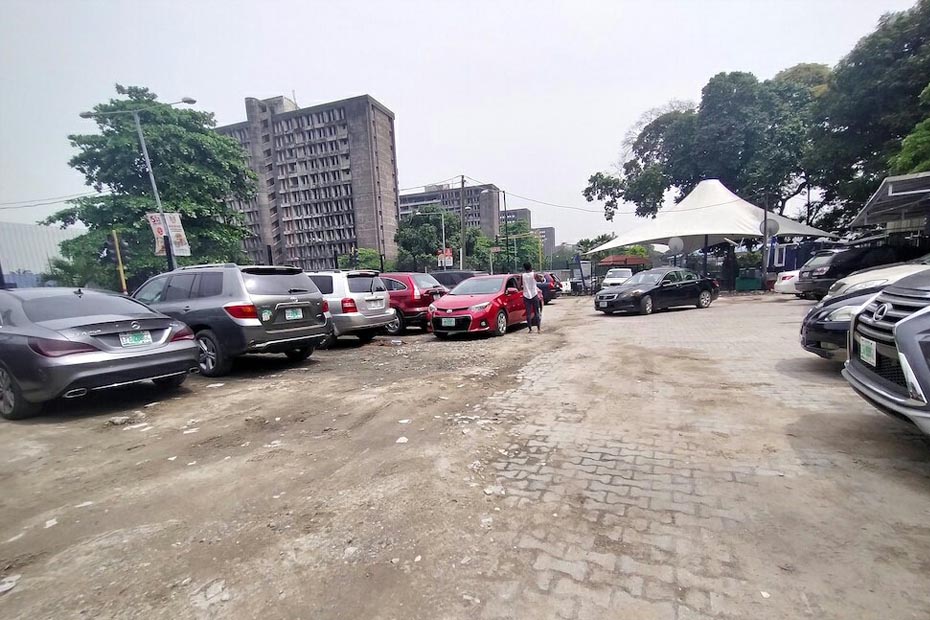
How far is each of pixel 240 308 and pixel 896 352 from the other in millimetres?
6991

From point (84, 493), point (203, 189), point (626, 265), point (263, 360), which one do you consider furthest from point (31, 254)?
point (626, 265)

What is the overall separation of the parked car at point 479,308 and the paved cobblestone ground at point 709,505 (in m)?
4.32

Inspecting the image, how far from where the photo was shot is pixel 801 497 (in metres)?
2.58

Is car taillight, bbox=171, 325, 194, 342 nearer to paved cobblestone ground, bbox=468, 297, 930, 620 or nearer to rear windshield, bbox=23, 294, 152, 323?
rear windshield, bbox=23, 294, 152, 323

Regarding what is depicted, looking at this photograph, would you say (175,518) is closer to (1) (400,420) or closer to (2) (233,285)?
(1) (400,420)

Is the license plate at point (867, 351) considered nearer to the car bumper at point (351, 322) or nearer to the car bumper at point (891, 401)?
the car bumper at point (891, 401)

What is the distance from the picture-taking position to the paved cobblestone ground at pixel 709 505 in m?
1.83

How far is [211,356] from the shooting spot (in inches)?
254

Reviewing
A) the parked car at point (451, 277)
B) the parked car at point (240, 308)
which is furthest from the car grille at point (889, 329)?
the parked car at point (451, 277)

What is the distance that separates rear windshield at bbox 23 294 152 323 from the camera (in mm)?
4789

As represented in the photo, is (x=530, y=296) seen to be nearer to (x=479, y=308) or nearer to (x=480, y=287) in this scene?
(x=480, y=287)

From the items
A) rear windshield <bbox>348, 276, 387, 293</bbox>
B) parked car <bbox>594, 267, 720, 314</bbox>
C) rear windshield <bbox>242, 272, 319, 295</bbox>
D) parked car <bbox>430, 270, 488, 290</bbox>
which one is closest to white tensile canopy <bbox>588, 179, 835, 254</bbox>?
parked car <bbox>594, 267, 720, 314</bbox>

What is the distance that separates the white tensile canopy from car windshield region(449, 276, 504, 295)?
606 inches

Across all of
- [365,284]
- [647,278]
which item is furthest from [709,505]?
[647,278]
